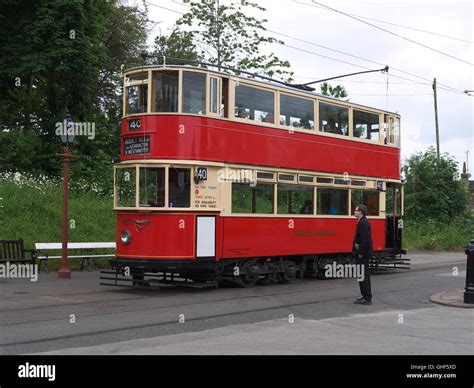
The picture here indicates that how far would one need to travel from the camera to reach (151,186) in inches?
618

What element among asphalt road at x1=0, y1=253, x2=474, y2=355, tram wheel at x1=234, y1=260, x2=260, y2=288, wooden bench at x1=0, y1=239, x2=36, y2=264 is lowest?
asphalt road at x1=0, y1=253, x2=474, y2=355

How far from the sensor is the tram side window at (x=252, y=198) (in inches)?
663

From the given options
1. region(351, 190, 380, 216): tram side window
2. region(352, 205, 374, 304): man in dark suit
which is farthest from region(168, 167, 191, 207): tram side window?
region(351, 190, 380, 216): tram side window

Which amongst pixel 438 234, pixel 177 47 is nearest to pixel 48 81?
pixel 177 47

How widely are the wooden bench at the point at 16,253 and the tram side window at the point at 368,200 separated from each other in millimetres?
9022

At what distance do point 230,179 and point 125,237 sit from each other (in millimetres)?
2762

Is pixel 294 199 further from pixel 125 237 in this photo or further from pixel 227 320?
pixel 227 320

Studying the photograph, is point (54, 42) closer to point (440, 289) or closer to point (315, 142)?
point (315, 142)

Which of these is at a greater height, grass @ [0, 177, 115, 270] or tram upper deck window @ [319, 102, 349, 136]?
tram upper deck window @ [319, 102, 349, 136]

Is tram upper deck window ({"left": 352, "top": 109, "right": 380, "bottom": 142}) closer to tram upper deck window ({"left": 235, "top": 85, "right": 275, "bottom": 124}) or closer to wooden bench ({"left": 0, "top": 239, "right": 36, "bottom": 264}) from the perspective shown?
tram upper deck window ({"left": 235, "top": 85, "right": 275, "bottom": 124})

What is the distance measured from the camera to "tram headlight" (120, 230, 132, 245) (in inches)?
624

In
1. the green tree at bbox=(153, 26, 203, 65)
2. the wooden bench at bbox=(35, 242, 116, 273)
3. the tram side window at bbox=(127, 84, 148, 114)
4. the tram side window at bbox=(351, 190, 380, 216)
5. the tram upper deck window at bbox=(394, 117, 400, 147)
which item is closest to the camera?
the tram side window at bbox=(127, 84, 148, 114)

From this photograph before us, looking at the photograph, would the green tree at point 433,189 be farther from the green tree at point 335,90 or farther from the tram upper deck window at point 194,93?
the tram upper deck window at point 194,93

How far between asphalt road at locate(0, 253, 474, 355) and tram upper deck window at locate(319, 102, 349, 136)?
4404 mm
